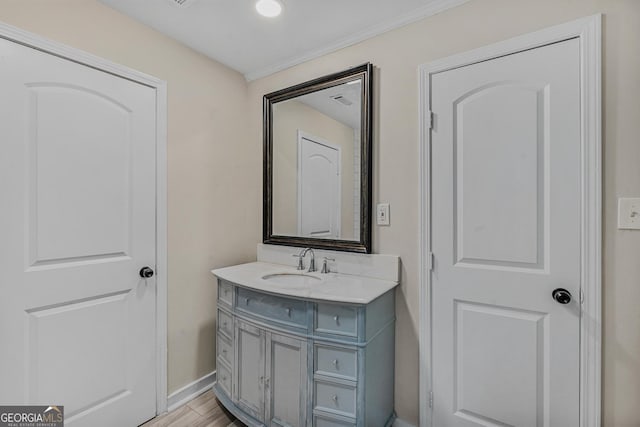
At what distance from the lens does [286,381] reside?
1.53 m

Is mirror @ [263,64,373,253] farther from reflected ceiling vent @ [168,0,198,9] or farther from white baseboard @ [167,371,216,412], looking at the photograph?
white baseboard @ [167,371,216,412]

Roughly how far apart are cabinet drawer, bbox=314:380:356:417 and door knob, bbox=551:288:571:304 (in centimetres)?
98

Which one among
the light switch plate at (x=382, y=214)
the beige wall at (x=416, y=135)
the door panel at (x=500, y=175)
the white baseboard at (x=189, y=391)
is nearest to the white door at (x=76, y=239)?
the white baseboard at (x=189, y=391)

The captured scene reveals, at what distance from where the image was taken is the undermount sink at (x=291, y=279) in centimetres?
192

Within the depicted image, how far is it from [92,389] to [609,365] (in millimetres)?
2427

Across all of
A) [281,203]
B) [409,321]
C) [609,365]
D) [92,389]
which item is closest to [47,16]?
[281,203]

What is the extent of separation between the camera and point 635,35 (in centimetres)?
120

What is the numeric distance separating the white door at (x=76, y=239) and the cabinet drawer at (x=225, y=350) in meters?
0.39

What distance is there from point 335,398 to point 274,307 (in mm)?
517

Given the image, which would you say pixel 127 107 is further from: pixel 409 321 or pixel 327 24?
pixel 409 321

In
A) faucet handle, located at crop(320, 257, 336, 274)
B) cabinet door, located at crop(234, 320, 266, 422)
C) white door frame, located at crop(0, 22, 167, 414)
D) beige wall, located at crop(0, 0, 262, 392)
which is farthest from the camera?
faucet handle, located at crop(320, 257, 336, 274)

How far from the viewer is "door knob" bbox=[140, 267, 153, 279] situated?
178 cm

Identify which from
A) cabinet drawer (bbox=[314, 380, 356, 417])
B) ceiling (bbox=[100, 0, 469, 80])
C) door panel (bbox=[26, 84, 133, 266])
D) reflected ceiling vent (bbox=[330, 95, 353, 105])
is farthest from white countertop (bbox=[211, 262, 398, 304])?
ceiling (bbox=[100, 0, 469, 80])

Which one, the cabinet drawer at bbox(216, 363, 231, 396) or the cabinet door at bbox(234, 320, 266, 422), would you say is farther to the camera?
the cabinet drawer at bbox(216, 363, 231, 396)
